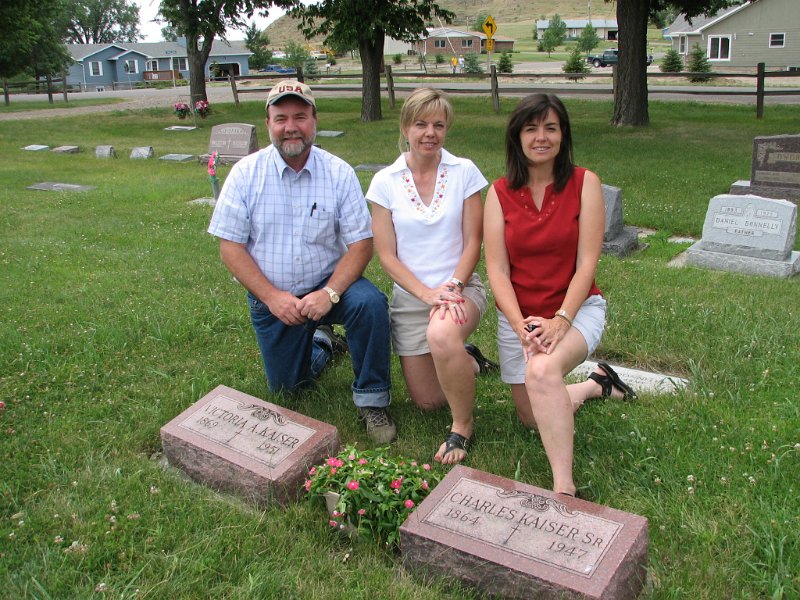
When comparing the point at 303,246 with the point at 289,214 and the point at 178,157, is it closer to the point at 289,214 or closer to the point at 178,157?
the point at 289,214

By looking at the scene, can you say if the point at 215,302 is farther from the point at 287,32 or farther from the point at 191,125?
the point at 287,32

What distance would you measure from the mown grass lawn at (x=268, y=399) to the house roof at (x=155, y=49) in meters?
66.6

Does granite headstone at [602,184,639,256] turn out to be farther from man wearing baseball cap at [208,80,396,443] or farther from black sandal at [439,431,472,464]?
black sandal at [439,431,472,464]

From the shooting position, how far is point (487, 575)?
8.18ft

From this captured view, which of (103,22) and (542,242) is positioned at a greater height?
(103,22)

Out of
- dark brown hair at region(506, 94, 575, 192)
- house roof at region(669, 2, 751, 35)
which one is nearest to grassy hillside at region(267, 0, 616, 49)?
house roof at region(669, 2, 751, 35)

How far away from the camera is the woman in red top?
321 cm

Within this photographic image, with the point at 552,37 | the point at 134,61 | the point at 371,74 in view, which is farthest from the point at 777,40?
the point at 134,61

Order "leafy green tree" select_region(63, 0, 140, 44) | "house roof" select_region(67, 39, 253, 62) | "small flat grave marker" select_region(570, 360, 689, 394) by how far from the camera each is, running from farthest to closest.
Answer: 1. "leafy green tree" select_region(63, 0, 140, 44)
2. "house roof" select_region(67, 39, 253, 62)
3. "small flat grave marker" select_region(570, 360, 689, 394)

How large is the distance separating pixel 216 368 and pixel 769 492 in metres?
2.98

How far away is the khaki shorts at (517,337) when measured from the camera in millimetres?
3293

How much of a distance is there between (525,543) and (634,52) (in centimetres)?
1411

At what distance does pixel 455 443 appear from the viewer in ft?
11.4

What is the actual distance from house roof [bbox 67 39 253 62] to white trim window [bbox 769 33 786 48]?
1688 inches
